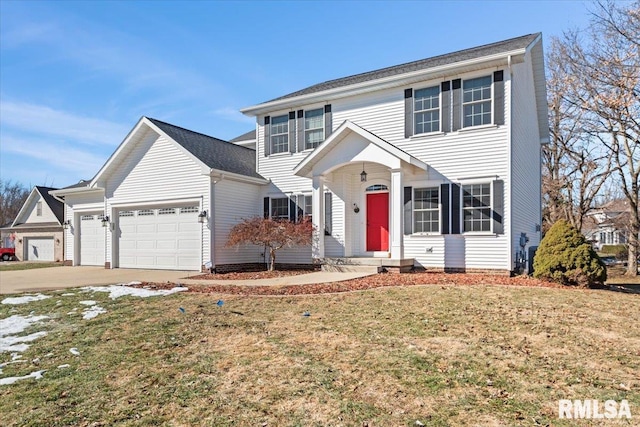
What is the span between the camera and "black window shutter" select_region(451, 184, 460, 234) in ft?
40.5

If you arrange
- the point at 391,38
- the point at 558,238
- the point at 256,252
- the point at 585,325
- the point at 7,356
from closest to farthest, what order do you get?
1. the point at 7,356
2. the point at 585,325
3. the point at 558,238
4. the point at 391,38
5. the point at 256,252

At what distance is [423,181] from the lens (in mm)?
12914

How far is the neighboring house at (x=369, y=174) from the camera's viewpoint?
12141mm

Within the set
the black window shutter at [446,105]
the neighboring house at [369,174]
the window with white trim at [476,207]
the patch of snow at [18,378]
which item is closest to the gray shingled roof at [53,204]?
the neighboring house at [369,174]

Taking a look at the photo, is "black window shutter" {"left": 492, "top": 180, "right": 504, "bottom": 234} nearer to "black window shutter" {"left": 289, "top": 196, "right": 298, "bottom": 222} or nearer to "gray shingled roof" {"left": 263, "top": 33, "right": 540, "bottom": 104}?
"gray shingled roof" {"left": 263, "top": 33, "right": 540, "bottom": 104}

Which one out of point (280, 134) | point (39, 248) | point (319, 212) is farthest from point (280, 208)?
point (39, 248)

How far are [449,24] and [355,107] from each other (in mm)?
4026

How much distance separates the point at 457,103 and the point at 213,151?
9174 mm

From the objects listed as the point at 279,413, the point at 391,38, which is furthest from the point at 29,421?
the point at 391,38

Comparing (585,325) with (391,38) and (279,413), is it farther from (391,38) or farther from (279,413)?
(391,38)

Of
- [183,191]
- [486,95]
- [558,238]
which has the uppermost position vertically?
[486,95]

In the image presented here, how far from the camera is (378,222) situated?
14.0 m

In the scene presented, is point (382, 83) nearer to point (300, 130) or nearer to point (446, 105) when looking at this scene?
point (446, 105)

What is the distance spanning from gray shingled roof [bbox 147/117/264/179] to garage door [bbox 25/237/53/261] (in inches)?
663
